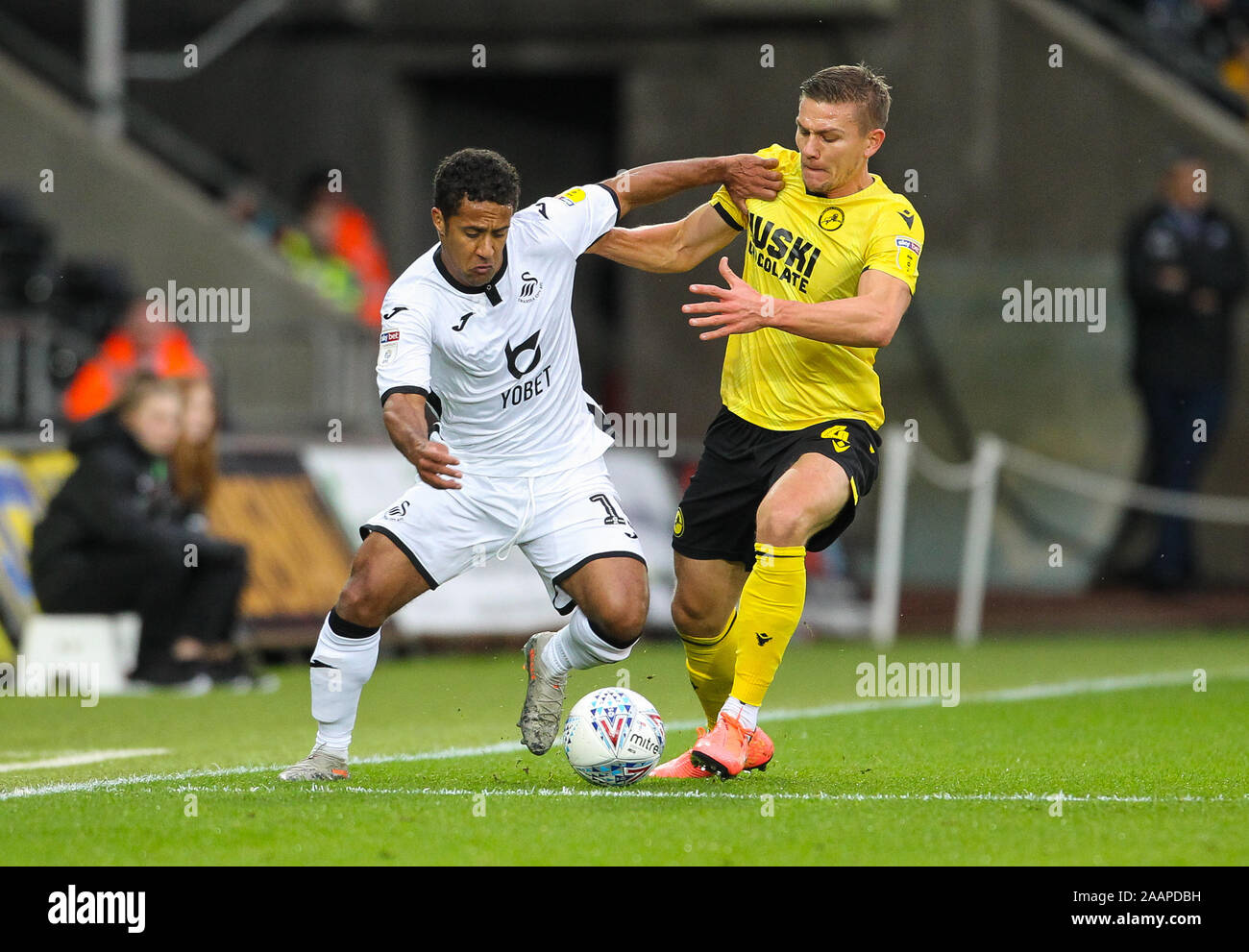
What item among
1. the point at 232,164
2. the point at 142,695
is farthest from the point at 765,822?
the point at 232,164

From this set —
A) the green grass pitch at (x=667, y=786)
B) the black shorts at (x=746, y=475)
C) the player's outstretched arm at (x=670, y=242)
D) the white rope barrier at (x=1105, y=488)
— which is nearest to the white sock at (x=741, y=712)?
the green grass pitch at (x=667, y=786)

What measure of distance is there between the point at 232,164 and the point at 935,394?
787 cm

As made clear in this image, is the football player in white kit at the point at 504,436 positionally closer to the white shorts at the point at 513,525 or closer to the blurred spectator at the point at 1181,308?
the white shorts at the point at 513,525

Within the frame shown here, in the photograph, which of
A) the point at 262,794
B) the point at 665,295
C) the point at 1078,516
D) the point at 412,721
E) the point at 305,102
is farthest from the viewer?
the point at 305,102

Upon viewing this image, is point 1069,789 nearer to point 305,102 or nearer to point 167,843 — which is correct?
point 167,843

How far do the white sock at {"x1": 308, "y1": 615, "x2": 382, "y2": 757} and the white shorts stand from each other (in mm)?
356

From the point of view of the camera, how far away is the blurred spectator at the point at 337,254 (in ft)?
60.5

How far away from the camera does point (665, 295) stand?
19688mm

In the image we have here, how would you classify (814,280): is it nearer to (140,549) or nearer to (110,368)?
(140,549)

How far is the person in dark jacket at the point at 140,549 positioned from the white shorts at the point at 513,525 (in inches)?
189

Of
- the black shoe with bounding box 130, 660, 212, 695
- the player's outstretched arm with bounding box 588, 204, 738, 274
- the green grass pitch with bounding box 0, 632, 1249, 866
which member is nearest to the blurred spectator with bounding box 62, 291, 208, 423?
the black shoe with bounding box 130, 660, 212, 695

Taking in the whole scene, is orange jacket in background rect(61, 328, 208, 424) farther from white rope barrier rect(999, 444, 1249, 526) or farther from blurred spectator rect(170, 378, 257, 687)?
white rope barrier rect(999, 444, 1249, 526)

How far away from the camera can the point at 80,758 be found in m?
8.23

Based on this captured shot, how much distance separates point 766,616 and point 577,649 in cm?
82
